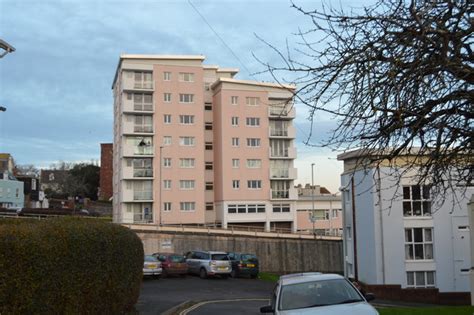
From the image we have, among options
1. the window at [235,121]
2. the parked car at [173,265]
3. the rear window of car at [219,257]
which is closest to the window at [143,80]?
the window at [235,121]

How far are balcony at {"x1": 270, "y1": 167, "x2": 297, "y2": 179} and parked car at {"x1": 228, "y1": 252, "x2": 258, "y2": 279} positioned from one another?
2731cm

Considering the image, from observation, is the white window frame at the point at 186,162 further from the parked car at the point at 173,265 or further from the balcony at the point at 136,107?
the parked car at the point at 173,265

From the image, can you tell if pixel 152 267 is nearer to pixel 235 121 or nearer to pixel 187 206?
pixel 187 206

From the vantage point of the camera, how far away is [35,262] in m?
9.34

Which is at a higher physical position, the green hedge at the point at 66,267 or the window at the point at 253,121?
the window at the point at 253,121

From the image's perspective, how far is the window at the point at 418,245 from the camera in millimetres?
37156

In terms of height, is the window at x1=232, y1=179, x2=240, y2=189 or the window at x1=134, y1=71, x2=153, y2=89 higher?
the window at x1=134, y1=71, x2=153, y2=89

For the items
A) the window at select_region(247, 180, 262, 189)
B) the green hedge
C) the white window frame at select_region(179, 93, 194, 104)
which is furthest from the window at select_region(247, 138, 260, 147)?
the green hedge

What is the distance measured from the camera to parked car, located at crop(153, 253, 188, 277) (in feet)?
120

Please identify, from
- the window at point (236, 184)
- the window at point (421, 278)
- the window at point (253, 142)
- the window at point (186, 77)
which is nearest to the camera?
the window at point (421, 278)

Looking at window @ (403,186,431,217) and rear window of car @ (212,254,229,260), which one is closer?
window @ (403,186,431,217)

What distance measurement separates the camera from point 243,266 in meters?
39.2

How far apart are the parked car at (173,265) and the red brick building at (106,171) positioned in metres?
57.2

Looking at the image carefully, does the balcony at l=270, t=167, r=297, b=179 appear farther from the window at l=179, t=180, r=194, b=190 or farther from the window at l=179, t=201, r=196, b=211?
the window at l=179, t=201, r=196, b=211
